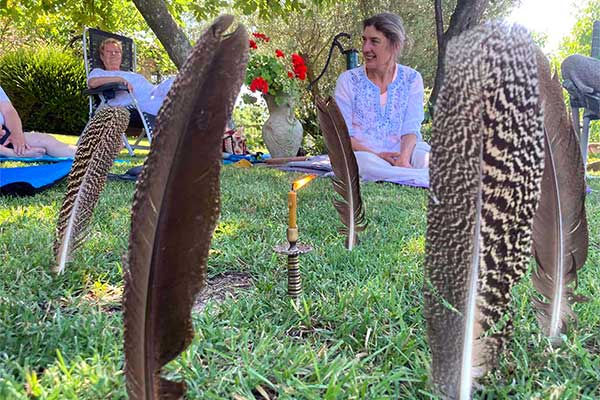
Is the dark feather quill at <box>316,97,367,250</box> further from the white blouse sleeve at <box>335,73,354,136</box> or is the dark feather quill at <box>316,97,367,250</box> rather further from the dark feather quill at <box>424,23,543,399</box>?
the white blouse sleeve at <box>335,73,354,136</box>

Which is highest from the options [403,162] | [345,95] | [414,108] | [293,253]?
[345,95]

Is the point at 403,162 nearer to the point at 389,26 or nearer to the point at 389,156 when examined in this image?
the point at 389,156

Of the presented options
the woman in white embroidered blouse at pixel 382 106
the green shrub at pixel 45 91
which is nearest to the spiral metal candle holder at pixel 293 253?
the woman in white embroidered blouse at pixel 382 106

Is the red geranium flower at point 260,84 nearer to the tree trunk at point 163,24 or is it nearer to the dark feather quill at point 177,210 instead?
the tree trunk at point 163,24

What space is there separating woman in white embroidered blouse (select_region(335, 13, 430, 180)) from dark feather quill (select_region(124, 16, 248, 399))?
395cm

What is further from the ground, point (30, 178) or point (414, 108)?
point (414, 108)

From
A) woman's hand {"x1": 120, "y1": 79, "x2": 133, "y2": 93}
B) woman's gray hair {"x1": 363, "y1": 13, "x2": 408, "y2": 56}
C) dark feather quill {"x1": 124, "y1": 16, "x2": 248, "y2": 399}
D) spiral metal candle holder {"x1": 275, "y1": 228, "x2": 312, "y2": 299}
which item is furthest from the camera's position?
woman's hand {"x1": 120, "y1": 79, "x2": 133, "y2": 93}

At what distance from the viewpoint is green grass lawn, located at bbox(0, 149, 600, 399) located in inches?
39.0

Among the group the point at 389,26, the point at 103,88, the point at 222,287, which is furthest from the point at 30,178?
the point at 103,88

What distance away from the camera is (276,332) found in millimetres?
1246

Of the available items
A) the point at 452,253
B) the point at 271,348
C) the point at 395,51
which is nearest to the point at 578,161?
the point at 452,253

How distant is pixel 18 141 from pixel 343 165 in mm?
4939

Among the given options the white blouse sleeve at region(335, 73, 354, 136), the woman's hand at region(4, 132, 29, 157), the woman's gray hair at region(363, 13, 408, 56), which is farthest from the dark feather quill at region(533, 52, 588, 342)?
the woman's hand at region(4, 132, 29, 157)

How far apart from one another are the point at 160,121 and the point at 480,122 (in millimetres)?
427
